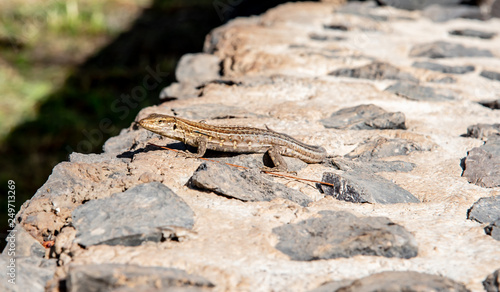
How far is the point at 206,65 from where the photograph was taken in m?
6.20

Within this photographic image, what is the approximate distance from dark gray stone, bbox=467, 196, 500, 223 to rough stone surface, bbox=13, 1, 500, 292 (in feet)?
0.18

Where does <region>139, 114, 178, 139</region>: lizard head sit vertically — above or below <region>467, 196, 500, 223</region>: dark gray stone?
above

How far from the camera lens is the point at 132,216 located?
2717 mm

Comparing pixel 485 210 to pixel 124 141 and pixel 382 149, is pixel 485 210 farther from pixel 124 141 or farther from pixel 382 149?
pixel 124 141

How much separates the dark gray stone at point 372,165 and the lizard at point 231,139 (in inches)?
5.6

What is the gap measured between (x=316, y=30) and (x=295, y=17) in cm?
66

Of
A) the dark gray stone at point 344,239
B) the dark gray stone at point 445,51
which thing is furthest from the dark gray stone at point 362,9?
the dark gray stone at point 344,239

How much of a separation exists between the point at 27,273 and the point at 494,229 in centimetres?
261

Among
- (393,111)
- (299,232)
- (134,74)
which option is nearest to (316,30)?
(393,111)

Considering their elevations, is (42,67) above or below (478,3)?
below

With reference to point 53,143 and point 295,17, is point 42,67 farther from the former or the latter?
point 295,17

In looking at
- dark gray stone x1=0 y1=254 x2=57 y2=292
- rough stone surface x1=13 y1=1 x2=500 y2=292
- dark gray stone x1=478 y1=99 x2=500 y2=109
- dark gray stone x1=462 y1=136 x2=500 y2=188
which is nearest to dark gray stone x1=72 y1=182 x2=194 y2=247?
rough stone surface x1=13 y1=1 x2=500 y2=292

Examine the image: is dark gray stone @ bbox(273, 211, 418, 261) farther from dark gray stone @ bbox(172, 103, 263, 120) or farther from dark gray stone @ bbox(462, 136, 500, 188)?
dark gray stone @ bbox(172, 103, 263, 120)

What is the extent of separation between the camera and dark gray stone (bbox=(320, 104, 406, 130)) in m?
4.39
